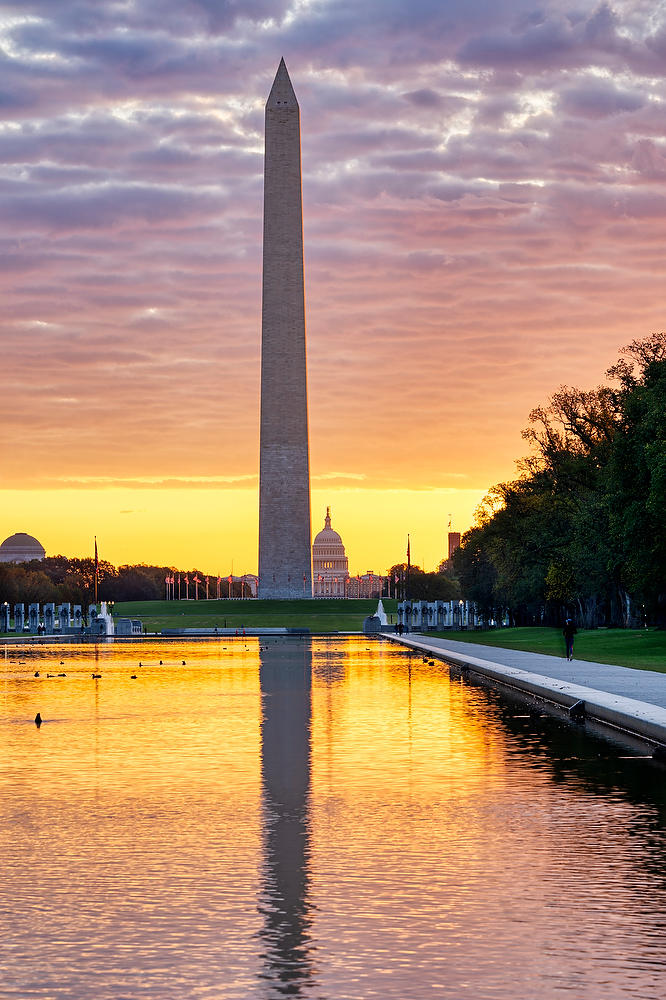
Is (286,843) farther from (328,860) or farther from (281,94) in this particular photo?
(281,94)

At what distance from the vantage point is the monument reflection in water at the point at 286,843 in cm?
821

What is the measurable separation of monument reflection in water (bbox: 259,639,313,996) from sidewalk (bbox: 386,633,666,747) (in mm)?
4614

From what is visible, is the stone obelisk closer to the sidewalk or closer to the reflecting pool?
the sidewalk

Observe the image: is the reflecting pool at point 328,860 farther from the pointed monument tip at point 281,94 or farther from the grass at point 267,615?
the pointed monument tip at point 281,94

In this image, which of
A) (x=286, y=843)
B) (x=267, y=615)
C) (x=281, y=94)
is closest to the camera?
(x=286, y=843)

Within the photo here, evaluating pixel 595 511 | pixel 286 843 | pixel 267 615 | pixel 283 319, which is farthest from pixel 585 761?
pixel 267 615

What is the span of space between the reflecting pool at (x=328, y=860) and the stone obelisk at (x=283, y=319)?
3165 inches

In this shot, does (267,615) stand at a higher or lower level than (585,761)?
higher

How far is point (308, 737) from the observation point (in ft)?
68.8

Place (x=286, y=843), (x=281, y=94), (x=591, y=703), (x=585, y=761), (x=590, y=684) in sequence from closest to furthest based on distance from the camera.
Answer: (x=286, y=843), (x=585, y=761), (x=591, y=703), (x=590, y=684), (x=281, y=94)

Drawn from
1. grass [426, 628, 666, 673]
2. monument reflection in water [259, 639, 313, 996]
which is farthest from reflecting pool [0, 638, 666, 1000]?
grass [426, 628, 666, 673]

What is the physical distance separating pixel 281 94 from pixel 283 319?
1510 centimetres

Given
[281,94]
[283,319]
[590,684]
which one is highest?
[281,94]

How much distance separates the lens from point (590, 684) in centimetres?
3114
